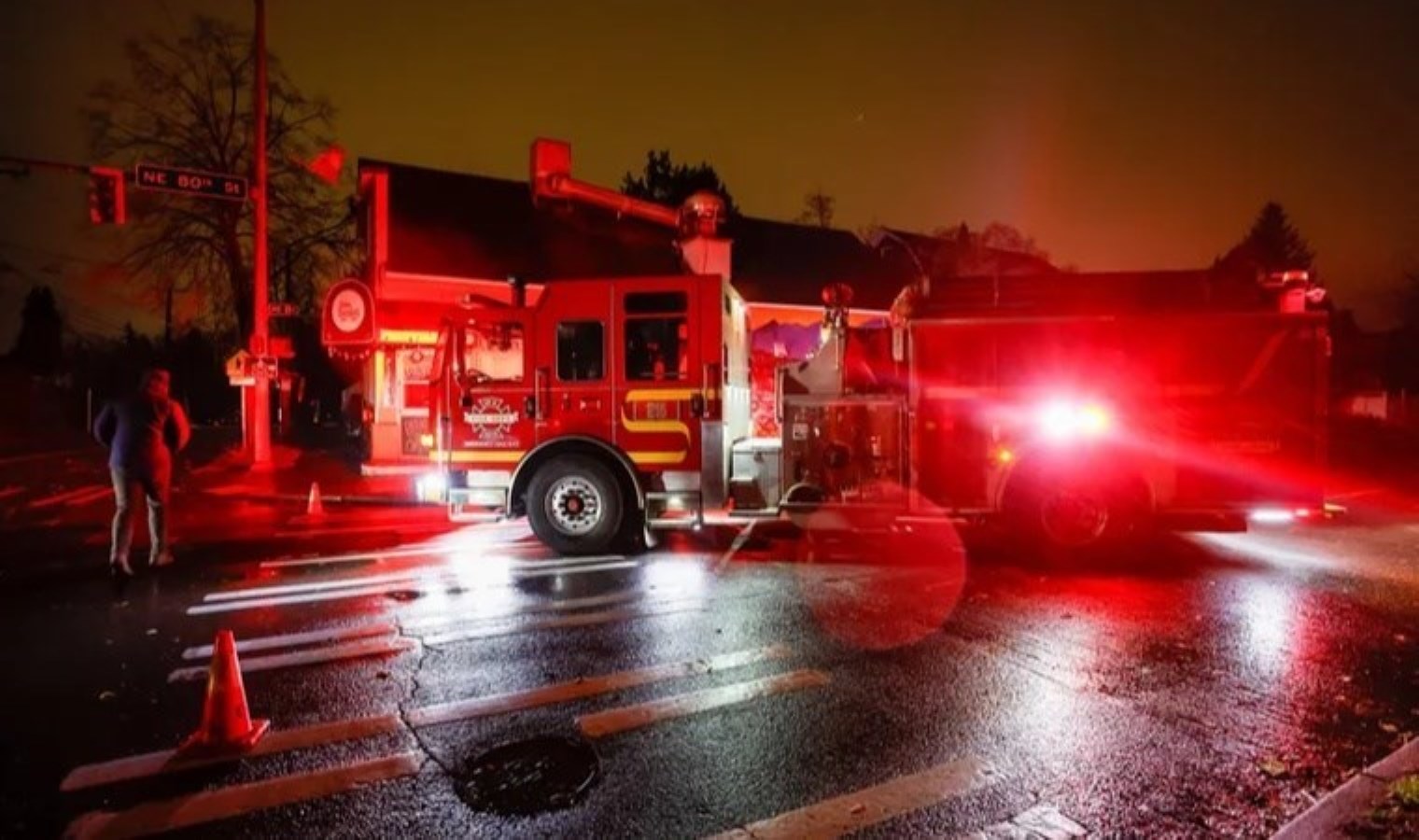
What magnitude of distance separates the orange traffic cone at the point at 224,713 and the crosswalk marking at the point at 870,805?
2.66 m

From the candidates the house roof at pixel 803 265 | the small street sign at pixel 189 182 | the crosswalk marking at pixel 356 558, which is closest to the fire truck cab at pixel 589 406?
the crosswalk marking at pixel 356 558

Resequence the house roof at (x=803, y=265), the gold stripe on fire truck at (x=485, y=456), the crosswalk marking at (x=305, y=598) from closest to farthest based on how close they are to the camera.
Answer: the crosswalk marking at (x=305, y=598), the gold stripe on fire truck at (x=485, y=456), the house roof at (x=803, y=265)

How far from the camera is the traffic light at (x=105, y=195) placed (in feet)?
49.9

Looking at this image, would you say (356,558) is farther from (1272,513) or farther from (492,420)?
(1272,513)

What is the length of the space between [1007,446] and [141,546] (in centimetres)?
1034

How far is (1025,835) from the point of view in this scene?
3.44 metres

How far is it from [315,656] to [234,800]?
87.1 inches

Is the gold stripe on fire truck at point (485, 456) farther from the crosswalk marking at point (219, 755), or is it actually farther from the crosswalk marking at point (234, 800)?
the crosswalk marking at point (234, 800)

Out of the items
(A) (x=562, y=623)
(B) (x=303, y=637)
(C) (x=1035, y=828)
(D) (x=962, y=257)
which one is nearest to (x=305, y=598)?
(B) (x=303, y=637)

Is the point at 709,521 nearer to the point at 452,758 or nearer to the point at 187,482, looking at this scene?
the point at 452,758

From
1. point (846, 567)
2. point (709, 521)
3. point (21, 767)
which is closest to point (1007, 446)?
point (846, 567)

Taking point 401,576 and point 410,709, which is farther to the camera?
point 401,576

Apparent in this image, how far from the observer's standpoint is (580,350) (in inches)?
362

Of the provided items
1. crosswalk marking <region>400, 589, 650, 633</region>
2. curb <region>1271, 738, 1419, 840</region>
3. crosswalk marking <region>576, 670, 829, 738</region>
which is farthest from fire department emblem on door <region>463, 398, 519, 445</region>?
curb <region>1271, 738, 1419, 840</region>
